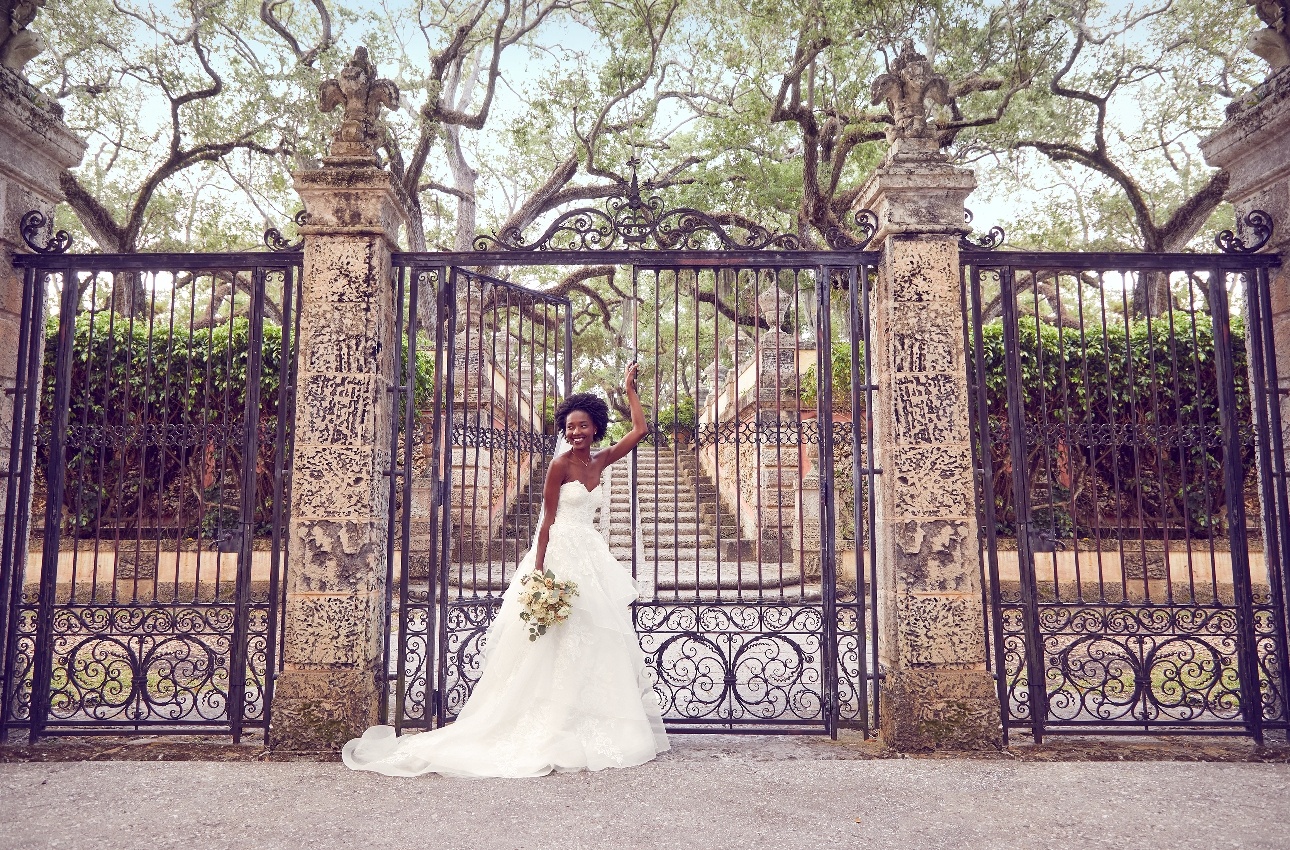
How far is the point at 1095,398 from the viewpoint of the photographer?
8.86 m

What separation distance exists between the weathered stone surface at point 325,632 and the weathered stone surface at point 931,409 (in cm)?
357

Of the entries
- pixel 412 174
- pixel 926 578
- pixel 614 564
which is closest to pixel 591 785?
pixel 614 564

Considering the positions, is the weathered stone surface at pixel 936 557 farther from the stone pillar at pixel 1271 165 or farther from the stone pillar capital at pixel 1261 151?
the stone pillar capital at pixel 1261 151

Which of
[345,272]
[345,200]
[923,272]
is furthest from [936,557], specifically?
[345,200]

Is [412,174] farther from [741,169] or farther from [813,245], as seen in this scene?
[813,245]

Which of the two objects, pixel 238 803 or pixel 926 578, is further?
pixel 926 578

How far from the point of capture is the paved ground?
328 cm

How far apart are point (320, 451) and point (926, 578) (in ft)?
12.6

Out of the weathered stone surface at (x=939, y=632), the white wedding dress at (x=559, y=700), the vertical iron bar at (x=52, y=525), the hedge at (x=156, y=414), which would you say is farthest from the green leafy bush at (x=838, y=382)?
the vertical iron bar at (x=52, y=525)

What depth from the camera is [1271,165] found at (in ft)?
16.0

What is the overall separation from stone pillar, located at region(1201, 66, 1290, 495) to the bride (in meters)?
4.32

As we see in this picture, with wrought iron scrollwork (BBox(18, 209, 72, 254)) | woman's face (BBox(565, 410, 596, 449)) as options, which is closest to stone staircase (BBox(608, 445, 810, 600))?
woman's face (BBox(565, 410, 596, 449))

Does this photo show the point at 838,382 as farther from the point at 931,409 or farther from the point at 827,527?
the point at 827,527

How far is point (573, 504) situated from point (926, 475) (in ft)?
7.27
